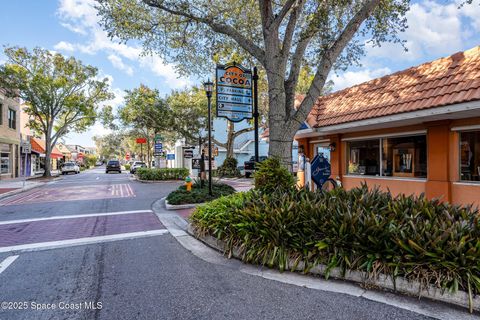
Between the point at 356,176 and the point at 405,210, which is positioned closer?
the point at 405,210

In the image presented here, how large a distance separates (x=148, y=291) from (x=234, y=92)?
583cm

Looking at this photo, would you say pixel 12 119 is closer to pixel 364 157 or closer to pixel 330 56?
pixel 330 56

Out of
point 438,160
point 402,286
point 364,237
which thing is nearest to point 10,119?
point 364,237

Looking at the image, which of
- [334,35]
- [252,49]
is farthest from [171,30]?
[334,35]

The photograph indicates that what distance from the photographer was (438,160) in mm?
7156

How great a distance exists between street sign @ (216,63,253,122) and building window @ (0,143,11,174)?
935 inches

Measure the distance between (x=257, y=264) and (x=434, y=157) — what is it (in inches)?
220

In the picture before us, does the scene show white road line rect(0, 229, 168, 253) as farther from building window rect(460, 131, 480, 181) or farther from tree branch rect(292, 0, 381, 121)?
building window rect(460, 131, 480, 181)

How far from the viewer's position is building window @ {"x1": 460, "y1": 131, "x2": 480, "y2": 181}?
661 centimetres

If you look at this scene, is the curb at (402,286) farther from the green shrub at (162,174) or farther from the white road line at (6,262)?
the green shrub at (162,174)

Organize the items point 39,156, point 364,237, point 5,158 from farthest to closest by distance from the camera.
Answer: point 39,156, point 5,158, point 364,237

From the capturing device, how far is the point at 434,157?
725 centimetres

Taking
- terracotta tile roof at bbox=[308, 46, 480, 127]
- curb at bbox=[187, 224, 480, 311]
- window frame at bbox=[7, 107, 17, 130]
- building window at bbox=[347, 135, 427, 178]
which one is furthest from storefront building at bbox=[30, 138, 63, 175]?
curb at bbox=[187, 224, 480, 311]

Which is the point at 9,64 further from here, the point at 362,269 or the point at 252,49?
the point at 362,269
